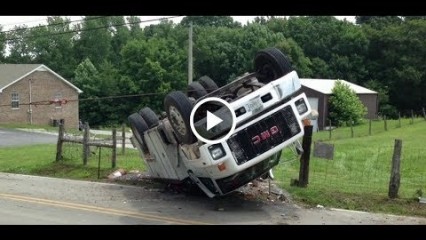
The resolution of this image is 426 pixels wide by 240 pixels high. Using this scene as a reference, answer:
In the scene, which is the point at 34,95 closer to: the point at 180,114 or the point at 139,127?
the point at 139,127

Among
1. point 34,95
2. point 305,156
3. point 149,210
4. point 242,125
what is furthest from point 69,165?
point 34,95

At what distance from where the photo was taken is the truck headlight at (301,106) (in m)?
10.2

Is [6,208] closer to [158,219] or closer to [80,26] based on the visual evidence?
[158,219]

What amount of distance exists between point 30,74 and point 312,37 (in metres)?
35.5

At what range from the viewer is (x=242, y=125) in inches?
384

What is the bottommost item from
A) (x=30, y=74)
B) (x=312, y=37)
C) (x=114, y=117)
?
(x=114, y=117)

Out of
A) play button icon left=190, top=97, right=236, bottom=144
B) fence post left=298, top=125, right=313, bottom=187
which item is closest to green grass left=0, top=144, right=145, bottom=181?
fence post left=298, top=125, right=313, bottom=187

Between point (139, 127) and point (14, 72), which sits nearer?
point (139, 127)

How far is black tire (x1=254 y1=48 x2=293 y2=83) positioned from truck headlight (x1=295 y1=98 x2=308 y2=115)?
1.92 ft

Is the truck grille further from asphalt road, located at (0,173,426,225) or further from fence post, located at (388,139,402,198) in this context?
fence post, located at (388,139,402,198)

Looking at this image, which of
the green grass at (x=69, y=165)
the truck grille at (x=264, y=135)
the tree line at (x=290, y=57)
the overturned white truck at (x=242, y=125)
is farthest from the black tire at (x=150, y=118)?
the tree line at (x=290, y=57)

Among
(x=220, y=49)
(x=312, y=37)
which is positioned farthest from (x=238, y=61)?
(x=312, y=37)

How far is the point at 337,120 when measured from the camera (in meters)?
49.4

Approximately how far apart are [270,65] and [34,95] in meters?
47.9
